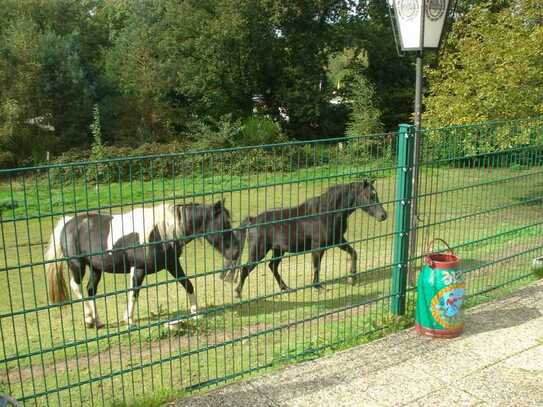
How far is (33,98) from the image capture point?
78.4 feet

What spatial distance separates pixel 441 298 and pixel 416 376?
81 centimetres

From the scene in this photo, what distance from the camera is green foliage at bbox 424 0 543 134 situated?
11672mm

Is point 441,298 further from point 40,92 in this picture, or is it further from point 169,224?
point 40,92

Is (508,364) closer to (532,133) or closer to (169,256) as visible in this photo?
(532,133)

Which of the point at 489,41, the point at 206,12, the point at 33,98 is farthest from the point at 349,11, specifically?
the point at 489,41

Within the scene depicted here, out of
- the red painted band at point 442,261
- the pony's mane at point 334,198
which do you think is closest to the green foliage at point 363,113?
the pony's mane at point 334,198

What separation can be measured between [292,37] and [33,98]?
14.0 metres

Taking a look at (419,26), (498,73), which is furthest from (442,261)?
(498,73)

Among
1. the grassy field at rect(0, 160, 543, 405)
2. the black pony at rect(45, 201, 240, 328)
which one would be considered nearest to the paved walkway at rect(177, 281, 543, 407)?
the grassy field at rect(0, 160, 543, 405)

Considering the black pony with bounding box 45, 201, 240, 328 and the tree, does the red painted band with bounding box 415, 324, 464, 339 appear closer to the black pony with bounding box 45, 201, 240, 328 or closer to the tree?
the black pony with bounding box 45, 201, 240, 328

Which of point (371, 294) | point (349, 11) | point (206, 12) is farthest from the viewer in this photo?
point (349, 11)

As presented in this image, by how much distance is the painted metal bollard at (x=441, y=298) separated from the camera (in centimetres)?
472

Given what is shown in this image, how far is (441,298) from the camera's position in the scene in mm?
4734

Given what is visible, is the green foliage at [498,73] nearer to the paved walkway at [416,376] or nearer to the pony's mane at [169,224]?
the paved walkway at [416,376]
